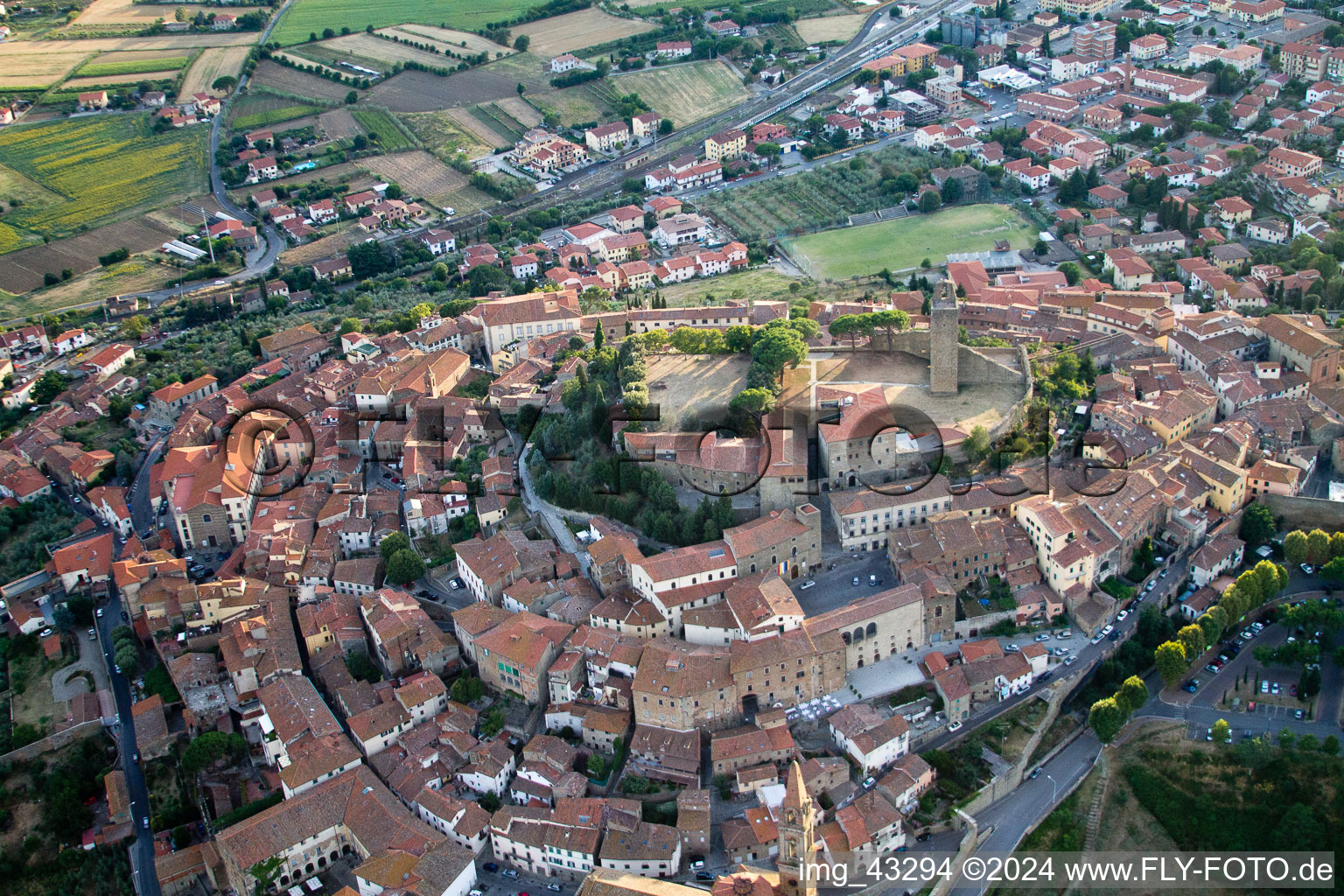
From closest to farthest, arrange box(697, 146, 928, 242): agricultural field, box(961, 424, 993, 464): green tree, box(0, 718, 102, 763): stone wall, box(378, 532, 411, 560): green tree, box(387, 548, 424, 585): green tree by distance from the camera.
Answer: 1. box(0, 718, 102, 763): stone wall
2. box(961, 424, 993, 464): green tree
3. box(387, 548, 424, 585): green tree
4. box(378, 532, 411, 560): green tree
5. box(697, 146, 928, 242): agricultural field

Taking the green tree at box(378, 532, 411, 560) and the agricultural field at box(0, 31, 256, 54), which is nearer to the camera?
the green tree at box(378, 532, 411, 560)

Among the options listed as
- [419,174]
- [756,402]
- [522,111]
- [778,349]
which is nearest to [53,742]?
[756,402]

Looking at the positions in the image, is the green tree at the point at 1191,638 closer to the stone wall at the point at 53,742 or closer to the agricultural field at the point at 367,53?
the stone wall at the point at 53,742

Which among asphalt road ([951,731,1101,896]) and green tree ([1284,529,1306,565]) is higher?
green tree ([1284,529,1306,565])

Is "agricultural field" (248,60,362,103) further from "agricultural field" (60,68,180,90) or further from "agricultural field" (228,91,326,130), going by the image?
"agricultural field" (60,68,180,90)

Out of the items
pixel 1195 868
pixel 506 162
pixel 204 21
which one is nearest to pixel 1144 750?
pixel 1195 868

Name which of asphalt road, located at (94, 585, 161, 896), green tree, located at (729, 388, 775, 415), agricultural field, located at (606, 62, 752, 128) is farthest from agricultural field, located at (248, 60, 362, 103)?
green tree, located at (729, 388, 775, 415)
